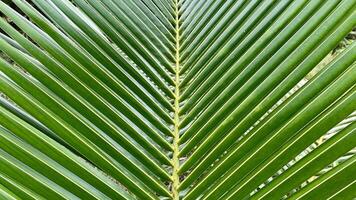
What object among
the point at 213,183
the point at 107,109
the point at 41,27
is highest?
the point at 41,27

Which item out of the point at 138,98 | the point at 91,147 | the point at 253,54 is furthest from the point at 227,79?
the point at 91,147

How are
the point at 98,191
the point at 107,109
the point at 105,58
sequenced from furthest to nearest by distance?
1. the point at 105,58
2. the point at 107,109
3. the point at 98,191

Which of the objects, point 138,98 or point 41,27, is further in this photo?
point 138,98

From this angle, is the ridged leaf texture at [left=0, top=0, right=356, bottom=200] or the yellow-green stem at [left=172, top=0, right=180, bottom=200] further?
the yellow-green stem at [left=172, top=0, right=180, bottom=200]

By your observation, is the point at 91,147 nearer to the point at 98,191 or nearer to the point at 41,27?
the point at 98,191

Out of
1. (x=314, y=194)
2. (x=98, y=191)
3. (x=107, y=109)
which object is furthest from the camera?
(x=107, y=109)

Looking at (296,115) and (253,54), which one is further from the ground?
(253,54)

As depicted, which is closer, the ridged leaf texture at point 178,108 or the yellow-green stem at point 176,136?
the ridged leaf texture at point 178,108
